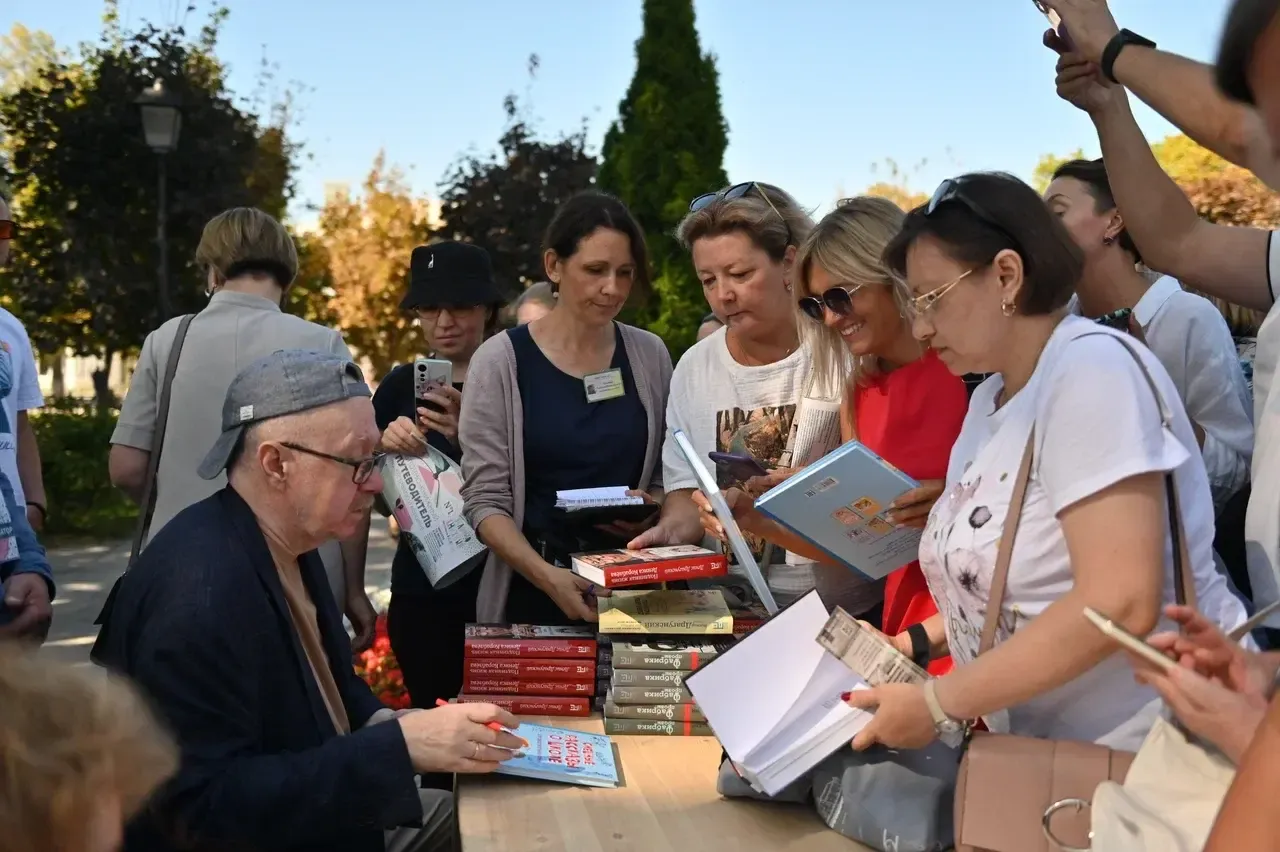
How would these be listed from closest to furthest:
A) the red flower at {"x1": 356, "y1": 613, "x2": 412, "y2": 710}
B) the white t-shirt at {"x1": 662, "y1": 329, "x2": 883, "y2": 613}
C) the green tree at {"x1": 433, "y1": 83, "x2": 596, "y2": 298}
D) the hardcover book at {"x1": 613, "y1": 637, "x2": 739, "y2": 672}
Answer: the hardcover book at {"x1": 613, "y1": 637, "x2": 739, "y2": 672}
the white t-shirt at {"x1": 662, "y1": 329, "x2": 883, "y2": 613}
the red flower at {"x1": 356, "y1": 613, "x2": 412, "y2": 710}
the green tree at {"x1": 433, "y1": 83, "x2": 596, "y2": 298}

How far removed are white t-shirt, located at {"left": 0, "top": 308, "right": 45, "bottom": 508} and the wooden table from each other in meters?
1.85

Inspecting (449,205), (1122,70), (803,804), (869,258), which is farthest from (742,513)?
(449,205)

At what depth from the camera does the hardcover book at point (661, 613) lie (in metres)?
2.81

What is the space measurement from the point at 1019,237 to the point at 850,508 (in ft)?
2.48

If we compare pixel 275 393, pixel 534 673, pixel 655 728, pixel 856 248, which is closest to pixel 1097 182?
pixel 856 248

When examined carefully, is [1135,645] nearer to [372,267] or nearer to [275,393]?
[275,393]

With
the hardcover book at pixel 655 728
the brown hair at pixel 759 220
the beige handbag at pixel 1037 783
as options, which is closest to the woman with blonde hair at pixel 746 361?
the brown hair at pixel 759 220

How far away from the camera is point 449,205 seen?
12.6 m

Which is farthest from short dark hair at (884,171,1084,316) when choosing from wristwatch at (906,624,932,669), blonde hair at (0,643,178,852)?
blonde hair at (0,643,178,852)

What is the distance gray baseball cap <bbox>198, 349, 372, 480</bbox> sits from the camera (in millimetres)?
2541

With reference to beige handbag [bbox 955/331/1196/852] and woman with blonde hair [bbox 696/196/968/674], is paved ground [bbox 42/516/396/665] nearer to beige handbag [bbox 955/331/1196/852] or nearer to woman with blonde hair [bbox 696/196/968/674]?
woman with blonde hair [bbox 696/196/968/674]

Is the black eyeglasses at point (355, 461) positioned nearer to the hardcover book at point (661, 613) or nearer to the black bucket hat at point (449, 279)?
the hardcover book at point (661, 613)

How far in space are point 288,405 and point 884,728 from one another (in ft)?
4.52

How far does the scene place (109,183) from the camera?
14.5 meters
